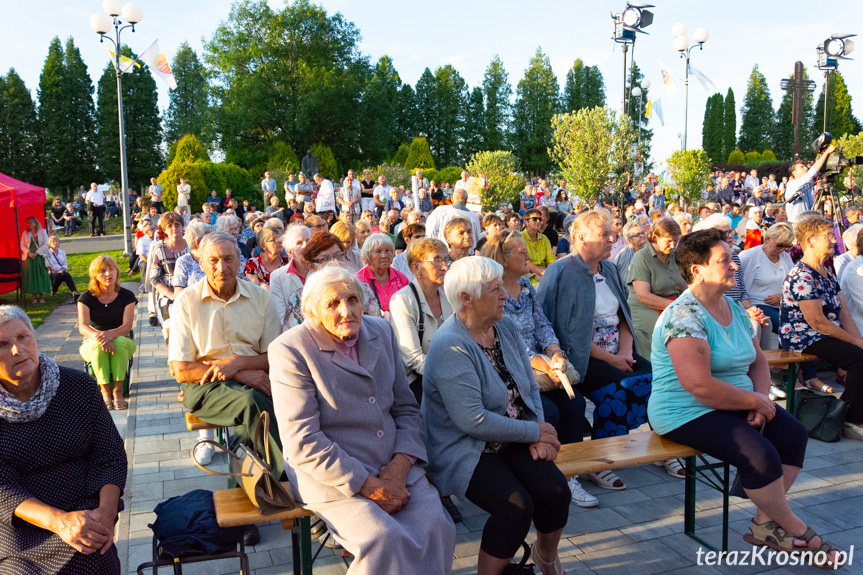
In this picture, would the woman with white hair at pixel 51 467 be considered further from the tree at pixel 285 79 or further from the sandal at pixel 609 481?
the tree at pixel 285 79

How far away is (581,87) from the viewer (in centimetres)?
5675

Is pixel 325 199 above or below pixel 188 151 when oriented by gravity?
below

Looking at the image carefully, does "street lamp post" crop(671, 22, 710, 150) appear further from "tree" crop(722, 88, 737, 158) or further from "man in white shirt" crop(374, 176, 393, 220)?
"tree" crop(722, 88, 737, 158)

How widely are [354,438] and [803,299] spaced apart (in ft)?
12.6

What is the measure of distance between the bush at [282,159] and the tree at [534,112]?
22.3 m

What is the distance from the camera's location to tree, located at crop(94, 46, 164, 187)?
40.5 metres

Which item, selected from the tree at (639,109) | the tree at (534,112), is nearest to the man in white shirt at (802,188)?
the tree at (639,109)

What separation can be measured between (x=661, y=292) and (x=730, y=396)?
2282 millimetres

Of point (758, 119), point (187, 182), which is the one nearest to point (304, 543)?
point (187, 182)

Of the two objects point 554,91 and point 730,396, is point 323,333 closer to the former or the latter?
point 730,396

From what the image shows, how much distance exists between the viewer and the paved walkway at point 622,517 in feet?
10.8

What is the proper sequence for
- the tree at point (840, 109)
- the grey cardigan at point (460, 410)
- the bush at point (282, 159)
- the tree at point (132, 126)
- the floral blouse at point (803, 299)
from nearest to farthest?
the grey cardigan at point (460, 410)
the floral blouse at point (803, 299)
the bush at point (282, 159)
the tree at point (132, 126)
the tree at point (840, 109)

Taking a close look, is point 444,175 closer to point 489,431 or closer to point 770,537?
point 770,537

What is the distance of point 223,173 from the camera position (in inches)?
1077
